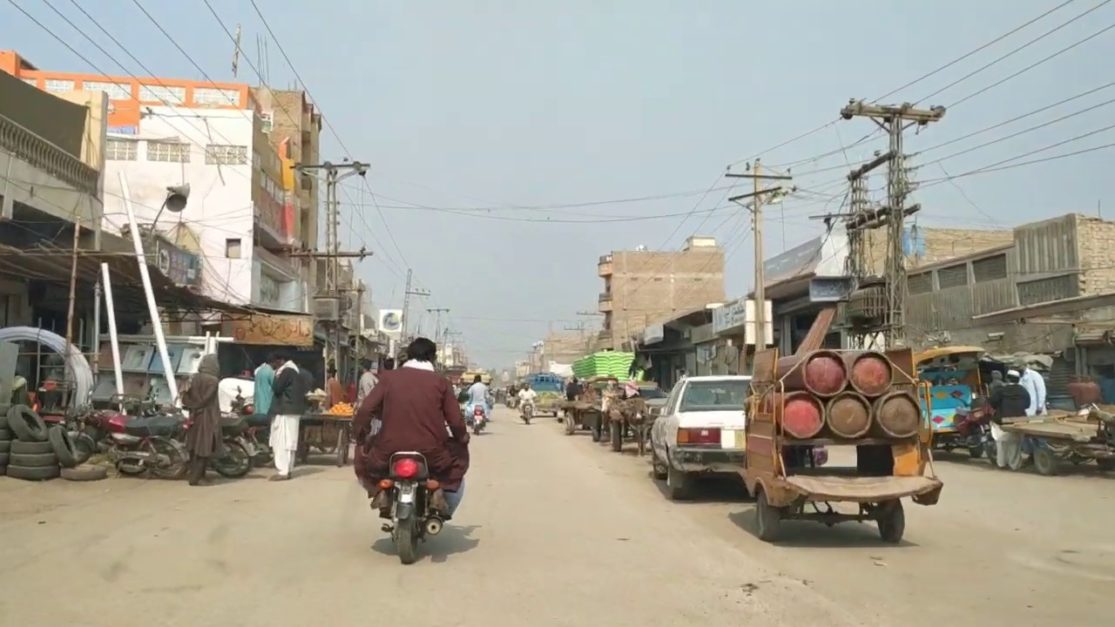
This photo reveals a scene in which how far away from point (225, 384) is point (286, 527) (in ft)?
35.0

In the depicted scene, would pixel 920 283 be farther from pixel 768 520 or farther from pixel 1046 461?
pixel 768 520

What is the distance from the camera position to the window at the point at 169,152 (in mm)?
→ 38781

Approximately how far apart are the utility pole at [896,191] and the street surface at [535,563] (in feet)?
52.1

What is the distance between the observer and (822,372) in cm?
873

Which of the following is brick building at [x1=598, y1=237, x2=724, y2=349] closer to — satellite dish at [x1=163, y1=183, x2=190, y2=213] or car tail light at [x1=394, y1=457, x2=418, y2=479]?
satellite dish at [x1=163, y1=183, x2=190, y2=213]

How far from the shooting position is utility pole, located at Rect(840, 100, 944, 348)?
1111 inches

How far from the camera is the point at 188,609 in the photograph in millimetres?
6148

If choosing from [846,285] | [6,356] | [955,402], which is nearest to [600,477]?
[955,402]

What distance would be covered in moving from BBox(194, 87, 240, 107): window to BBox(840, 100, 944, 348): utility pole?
119ft

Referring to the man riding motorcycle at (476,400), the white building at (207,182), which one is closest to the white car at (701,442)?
the man riding motorcycle at (476,400)

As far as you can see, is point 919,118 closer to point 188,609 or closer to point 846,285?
point 846,285

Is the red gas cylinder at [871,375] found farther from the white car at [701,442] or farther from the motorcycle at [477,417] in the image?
the motorcycle at [477,417]

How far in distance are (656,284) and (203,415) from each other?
82.3 meters

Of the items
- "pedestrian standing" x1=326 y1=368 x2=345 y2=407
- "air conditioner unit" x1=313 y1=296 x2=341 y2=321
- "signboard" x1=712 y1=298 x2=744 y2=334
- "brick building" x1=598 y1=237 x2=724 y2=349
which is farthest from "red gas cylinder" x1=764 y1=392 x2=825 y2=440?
"brick building" x1=598 y1=237 x2=724 y2=349
